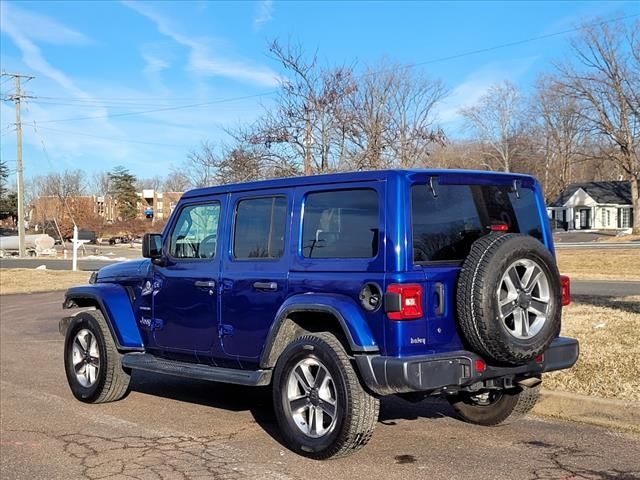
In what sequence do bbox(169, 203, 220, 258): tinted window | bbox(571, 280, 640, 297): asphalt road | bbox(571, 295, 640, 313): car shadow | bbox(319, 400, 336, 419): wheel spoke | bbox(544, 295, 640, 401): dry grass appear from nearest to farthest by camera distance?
bbox(319, 400, 336, 419): wheel spoke, bbox(169, 203, 220, 258): tinted window, bbox(544, 295, 640, 401): dry grass, bbox(571, 295, 640, 313): car shadow, bbox(571, 280, 640, 297): asphalt road

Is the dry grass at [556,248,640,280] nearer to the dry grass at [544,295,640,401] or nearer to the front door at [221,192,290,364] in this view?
the dry grass at [544,295,640,401]

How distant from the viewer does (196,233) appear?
6.60 m

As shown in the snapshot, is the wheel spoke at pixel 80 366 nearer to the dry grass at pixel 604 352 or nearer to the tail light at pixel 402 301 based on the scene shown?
the tail light at pixel 402 301

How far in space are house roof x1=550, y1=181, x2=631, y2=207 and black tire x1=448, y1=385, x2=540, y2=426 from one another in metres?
69.3

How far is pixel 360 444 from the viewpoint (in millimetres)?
4992

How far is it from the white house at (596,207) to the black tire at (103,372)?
6789cm

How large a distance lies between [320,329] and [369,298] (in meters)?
0.68

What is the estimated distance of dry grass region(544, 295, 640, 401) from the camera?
6.53 metres

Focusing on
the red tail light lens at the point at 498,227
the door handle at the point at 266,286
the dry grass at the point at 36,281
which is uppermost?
the red tail light lens at the point at 498,227

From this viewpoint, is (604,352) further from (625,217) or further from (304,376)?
(625,217)

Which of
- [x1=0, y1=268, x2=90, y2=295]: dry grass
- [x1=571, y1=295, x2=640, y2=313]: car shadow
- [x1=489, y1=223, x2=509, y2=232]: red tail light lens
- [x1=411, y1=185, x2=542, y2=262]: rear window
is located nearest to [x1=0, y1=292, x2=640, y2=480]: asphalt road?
[x1=411, y1=185, x2=542, y2=262]: rear window

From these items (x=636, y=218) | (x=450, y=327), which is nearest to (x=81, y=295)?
(x=450, y=327)

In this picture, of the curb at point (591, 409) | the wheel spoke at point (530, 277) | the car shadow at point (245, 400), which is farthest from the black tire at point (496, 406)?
the wheel spoke at point (530, 277)

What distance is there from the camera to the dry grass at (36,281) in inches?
910
